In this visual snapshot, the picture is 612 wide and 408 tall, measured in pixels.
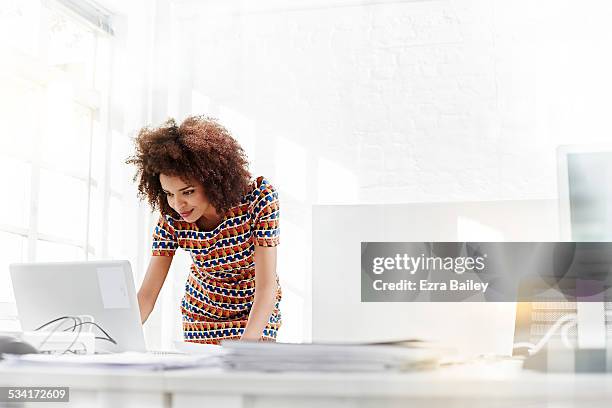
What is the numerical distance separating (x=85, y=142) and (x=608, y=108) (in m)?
2.40

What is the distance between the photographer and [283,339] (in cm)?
337

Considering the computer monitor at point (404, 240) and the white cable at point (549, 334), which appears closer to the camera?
the white cable at point (549, 334)

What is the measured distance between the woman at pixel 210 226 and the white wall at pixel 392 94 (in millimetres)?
1442

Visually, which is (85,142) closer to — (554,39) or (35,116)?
(35,116)

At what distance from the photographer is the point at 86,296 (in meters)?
1.39

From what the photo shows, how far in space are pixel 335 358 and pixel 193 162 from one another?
4.18ft

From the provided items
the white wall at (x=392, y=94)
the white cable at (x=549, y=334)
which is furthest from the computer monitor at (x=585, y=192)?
the white wall at (x=392, y=94)

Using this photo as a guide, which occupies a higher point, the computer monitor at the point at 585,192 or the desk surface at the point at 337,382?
the computer monitor at the point at 585,192

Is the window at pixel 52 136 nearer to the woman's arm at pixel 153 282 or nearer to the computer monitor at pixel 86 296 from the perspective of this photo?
the woman's arm at pixel 153 282

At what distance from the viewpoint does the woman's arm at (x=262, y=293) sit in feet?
5.69

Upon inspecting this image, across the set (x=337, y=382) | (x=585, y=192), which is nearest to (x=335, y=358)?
(x=337, y=382)

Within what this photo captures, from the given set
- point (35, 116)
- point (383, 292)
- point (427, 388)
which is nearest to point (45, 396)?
point (427, 388)

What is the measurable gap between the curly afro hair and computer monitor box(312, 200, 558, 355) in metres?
0.24

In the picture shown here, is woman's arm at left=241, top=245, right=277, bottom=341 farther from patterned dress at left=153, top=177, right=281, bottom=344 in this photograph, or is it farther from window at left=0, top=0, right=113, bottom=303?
window at left=0, top=0, right=113, bottom=303
